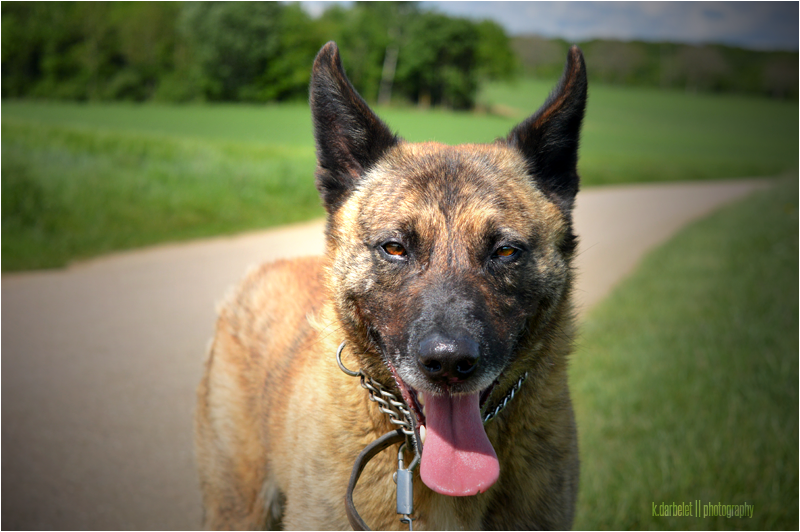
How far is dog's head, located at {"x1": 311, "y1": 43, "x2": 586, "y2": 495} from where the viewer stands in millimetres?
2035

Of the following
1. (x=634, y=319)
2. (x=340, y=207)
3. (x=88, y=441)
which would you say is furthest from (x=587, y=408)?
(x=88, y=441)

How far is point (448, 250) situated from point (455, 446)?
0.79 meters

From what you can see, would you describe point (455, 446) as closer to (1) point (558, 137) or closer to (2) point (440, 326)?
(2) point (440, 326)

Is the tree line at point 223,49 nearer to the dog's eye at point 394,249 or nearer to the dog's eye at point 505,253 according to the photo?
the dog's eye at point 394,249

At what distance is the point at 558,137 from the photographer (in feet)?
8.70

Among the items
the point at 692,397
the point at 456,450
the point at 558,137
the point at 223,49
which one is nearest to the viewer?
the point at 456,450

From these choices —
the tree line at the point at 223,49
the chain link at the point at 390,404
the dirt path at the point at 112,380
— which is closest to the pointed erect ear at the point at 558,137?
the chain link at the point at 390,404

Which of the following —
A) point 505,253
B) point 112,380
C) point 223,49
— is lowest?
point 112,380

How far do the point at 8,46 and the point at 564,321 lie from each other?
11069 millimetres

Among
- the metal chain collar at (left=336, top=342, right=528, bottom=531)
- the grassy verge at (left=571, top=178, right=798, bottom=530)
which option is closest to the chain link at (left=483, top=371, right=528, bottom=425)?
the metal chain collar at (left=336, top=342, right=528, bottom=531)

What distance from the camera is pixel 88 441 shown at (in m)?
4.34

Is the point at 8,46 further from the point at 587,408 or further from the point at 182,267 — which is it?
the point at 587,408

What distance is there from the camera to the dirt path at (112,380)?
12.2 ft

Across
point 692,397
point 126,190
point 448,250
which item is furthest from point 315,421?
point 126,190
